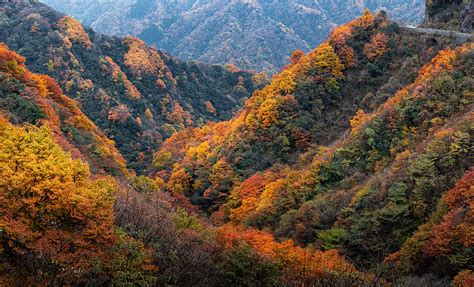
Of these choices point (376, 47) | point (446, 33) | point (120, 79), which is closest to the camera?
point (446, 33)

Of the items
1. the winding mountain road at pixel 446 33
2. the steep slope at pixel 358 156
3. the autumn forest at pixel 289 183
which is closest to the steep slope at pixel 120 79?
the autumn forest at pixel 289 183

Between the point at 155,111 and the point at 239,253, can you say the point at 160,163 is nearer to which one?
the point at 155,111

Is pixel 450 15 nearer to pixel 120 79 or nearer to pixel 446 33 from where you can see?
pixel 446 33

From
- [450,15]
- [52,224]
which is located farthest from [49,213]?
[450,15]

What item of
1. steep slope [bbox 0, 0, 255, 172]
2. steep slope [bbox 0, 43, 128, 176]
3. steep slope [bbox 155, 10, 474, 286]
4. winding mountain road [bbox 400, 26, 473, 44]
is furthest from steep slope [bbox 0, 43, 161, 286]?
steep slope [bbox 0, 0, 255, 172]

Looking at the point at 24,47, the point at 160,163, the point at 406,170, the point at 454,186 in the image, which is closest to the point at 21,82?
the point at 160,163

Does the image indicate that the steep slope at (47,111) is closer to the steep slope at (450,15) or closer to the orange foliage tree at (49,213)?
the orange foliage tree at (49,213)
